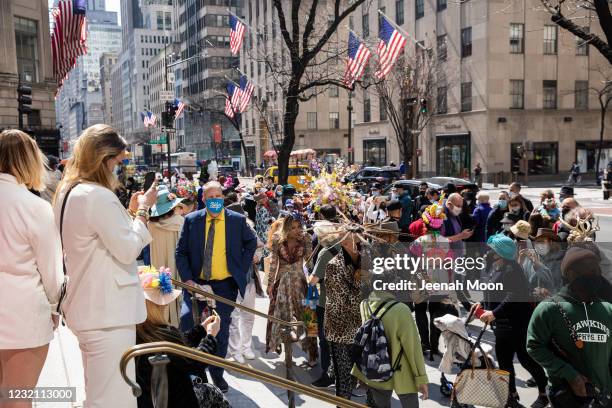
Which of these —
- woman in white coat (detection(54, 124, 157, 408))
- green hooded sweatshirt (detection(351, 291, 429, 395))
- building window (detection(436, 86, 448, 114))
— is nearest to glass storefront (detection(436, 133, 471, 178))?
building window (detection(436, 86, 448, 114))

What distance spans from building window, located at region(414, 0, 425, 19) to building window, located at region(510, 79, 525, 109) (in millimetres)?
10035

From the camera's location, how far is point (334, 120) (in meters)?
71.9

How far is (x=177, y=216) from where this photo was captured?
24.1 feet

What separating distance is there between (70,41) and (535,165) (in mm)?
33768

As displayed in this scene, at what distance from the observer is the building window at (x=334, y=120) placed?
71.6 metres

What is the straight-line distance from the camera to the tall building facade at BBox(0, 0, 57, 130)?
107 feet

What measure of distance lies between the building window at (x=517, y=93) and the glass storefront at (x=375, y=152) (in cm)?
1308

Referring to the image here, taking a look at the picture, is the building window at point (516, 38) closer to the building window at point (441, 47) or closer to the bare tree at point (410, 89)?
the building window at point (441, 47)

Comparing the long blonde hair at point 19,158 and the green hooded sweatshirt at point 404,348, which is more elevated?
the long blonde hair at point 19,158

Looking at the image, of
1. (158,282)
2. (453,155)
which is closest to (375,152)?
(453,155)

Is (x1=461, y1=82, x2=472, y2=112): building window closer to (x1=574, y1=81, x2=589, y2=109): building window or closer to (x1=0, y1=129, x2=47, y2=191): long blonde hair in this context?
(x1=574, y1=81, x2=589, y2=109): building window

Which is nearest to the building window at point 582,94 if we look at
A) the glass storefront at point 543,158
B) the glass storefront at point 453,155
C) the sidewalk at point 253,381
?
the glass storefront at point 543,158

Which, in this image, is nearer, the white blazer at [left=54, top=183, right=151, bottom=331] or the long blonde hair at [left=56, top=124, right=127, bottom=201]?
the white blazer at [left=54, top=183, right=151, bottom=331]

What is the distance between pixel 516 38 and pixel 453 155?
9.74 m
